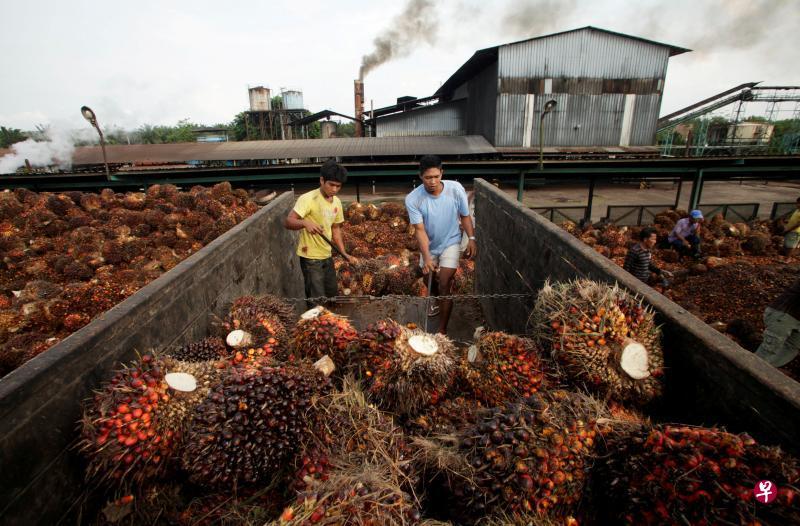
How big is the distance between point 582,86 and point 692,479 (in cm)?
2429

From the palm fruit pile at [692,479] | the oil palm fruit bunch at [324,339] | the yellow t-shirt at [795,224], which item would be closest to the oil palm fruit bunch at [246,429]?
the oil palm fruit bunch at [324,339]

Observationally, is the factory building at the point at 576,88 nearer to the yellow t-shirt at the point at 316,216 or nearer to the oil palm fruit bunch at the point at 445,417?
the yellow t-shirt at the point at 316,216

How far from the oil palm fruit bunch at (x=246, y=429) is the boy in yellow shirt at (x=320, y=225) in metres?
2.97

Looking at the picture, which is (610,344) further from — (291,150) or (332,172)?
(291,150)

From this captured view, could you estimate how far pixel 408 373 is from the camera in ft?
6.98

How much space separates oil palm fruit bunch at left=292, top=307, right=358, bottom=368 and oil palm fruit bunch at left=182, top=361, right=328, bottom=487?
596mm

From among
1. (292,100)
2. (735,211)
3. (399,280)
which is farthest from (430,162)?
(292,100)

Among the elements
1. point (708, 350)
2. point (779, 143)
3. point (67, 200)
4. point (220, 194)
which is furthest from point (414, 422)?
point (779, 143)

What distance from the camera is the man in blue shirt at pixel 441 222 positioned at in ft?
15.4

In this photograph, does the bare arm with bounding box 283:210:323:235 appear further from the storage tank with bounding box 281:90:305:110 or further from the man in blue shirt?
the storage tank with bounding box 281:90:305:110

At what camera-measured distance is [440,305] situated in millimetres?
5180

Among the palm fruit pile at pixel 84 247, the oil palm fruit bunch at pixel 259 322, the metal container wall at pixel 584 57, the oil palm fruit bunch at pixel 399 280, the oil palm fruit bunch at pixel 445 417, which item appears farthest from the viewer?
the metal container wall at pixel 584 57

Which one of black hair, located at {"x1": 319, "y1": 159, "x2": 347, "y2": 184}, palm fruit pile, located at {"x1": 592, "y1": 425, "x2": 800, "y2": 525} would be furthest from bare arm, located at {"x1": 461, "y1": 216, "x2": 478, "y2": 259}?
palm fruit pile, located at {"x1": 592, "y1": 425, "x2": 800, "y2": 525}

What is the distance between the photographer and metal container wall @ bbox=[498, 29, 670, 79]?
66.5 ft
